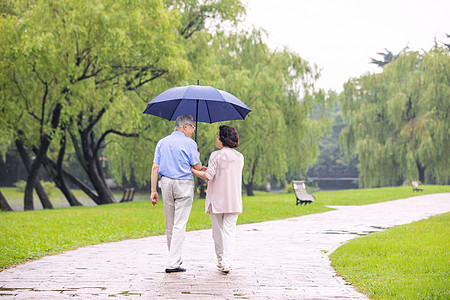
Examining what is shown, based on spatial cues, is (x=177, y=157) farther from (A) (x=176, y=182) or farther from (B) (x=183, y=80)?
(B) (x=183, y=80)

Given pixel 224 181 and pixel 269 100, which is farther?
pixel 269 100

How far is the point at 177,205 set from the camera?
21.3 feet

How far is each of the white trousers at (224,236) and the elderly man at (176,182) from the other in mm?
451

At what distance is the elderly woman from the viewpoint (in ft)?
21.8

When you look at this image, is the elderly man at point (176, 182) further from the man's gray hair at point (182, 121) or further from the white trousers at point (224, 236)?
the white trousers at point (224, 236)

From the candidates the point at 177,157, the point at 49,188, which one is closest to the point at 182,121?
the point at 177,157

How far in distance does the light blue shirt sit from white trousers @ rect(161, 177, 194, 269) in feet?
0.27

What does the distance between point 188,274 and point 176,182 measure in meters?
1.10

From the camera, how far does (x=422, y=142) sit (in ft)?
107

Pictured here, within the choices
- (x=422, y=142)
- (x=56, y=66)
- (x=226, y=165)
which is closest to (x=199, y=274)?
(x=226, y=165)

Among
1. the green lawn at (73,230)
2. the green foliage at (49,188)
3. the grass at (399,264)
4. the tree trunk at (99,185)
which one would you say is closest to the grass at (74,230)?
the green lawn at (73,230)

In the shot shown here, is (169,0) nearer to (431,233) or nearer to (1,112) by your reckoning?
(1,112)

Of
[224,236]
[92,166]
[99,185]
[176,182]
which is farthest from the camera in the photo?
[99,185]

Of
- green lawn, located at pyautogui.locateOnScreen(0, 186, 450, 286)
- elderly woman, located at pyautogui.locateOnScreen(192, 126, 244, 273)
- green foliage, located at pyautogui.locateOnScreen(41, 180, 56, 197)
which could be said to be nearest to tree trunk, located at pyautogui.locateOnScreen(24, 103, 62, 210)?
green lawn, located at pyautogui.locateOnScreen(0, 186, 450, 286)
